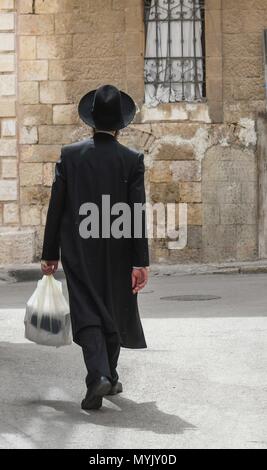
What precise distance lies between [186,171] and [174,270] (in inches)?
64.3

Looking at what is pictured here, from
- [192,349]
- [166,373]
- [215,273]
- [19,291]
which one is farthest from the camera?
[215,273]

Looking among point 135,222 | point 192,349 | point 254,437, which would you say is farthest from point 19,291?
point 254,437

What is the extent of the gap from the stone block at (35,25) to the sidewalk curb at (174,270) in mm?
3442

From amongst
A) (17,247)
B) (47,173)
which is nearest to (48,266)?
(17,247)

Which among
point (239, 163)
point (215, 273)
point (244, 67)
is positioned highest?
point (244, 67)

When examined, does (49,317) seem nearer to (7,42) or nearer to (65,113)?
(65,113)

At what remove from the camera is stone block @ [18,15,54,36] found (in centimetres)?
1800

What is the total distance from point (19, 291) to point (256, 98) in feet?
→ 17.7

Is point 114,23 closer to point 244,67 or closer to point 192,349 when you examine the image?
point 244,67

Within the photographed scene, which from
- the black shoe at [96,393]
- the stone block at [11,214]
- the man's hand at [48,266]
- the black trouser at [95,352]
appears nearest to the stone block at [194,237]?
the stone block at [11,214]

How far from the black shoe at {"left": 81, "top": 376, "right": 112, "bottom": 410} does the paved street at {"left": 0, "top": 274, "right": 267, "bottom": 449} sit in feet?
0.17

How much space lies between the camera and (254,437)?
236 inches

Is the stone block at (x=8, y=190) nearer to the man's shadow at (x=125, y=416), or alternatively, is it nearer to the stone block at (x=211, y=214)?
the stone block at (x=211, y=214)

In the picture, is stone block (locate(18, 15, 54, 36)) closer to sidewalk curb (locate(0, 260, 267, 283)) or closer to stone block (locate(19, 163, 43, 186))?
stone block (locate(19, 163, 43, 186))
